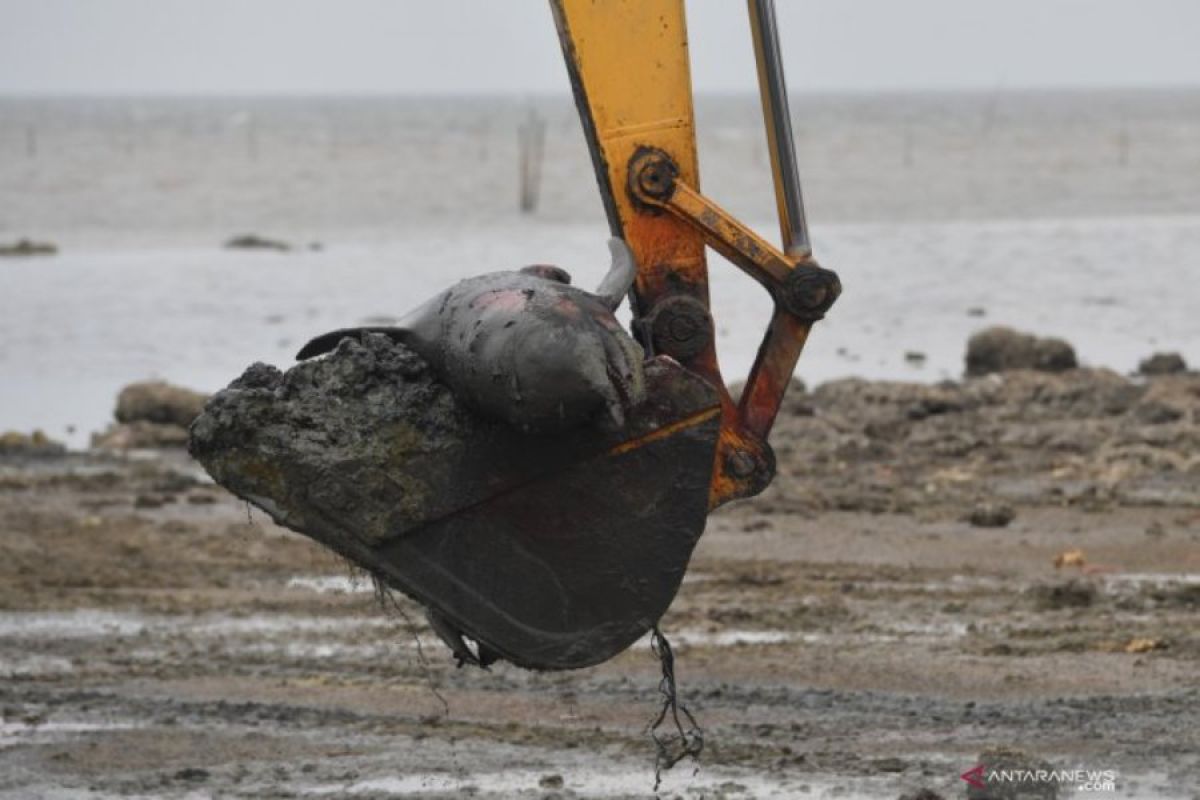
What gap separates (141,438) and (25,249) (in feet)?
52.1

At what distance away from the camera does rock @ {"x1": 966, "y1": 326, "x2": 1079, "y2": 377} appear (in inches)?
588

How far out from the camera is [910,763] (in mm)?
6367

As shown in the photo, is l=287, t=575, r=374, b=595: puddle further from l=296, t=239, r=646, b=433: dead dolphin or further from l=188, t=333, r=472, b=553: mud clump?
l=296, t=239, r=646, b=433: dead dolphin

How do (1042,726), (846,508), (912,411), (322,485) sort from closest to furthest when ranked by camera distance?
(322,485) < (1042,726) < (846,508) < (912,411)

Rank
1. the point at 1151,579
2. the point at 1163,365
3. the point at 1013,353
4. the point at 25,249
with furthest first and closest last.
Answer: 1. the point at 25,249
2. the point at 1013,353
3. the point at 1163,365
4. the point at 1151,579

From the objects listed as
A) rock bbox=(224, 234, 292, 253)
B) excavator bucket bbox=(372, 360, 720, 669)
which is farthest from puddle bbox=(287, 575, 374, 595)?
rock bbox=(224, 234, 292, 253)

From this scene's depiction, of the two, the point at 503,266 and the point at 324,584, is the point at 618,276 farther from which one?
the point at 503,266

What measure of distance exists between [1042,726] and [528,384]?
3.15m

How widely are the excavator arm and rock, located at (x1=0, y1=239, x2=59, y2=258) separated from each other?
78.3 feet

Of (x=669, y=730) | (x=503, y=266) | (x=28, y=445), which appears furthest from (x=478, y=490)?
(x=503, y=266)

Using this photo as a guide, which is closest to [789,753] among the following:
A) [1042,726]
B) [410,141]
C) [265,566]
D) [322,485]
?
[1042,726]

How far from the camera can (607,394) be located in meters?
4.29

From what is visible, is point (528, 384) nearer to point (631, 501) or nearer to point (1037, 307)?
point (631, 501)

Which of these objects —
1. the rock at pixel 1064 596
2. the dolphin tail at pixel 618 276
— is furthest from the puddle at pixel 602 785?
the rock at pixel 1064 596
